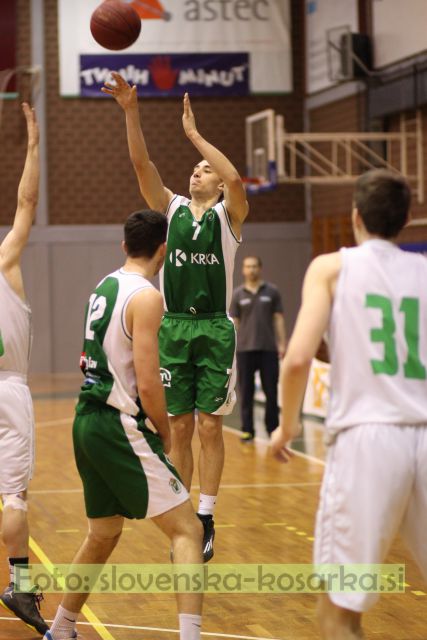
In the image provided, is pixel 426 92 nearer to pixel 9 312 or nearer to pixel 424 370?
pixel 9 312

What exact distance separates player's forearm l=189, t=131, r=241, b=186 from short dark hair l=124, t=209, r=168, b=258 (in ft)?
4.89

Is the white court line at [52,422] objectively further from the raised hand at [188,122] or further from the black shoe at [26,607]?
the black shoe at [26,607]

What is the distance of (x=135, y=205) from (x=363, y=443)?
1837 cm

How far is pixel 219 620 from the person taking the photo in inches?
219

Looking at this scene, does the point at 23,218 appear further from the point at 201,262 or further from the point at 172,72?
the point at 172,72

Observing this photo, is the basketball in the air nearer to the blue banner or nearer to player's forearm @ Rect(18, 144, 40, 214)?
player's forearm @ Rect(18, 144, 40, 214)

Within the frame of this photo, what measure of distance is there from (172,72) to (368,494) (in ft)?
60.3

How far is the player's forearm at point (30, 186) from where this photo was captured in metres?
5.49

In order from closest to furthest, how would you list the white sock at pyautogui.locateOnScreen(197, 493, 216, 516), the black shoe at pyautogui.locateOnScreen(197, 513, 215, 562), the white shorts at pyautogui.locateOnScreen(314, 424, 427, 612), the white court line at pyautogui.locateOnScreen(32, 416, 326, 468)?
the white shorts at pyautogui.locateOnScreen(314, 424, 427, 612), the black shoe at pyautogui.locateOnScreen(197, 513, 215, 562), the white sock at pyautogui.locateOnScreen(197, 493, 216, 516), the white court line at pyautogui.locateOnScreen(32, 416, 326, 468)

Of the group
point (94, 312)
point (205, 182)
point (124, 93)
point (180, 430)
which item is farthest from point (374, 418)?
point (205, 182)

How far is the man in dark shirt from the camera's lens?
12312mm

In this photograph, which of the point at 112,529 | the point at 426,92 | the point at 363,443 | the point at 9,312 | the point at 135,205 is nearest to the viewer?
the point at 363,443

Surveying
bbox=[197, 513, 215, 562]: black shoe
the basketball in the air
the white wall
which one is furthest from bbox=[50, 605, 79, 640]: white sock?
the white wall

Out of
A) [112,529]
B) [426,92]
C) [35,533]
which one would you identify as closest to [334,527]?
[112,529]
